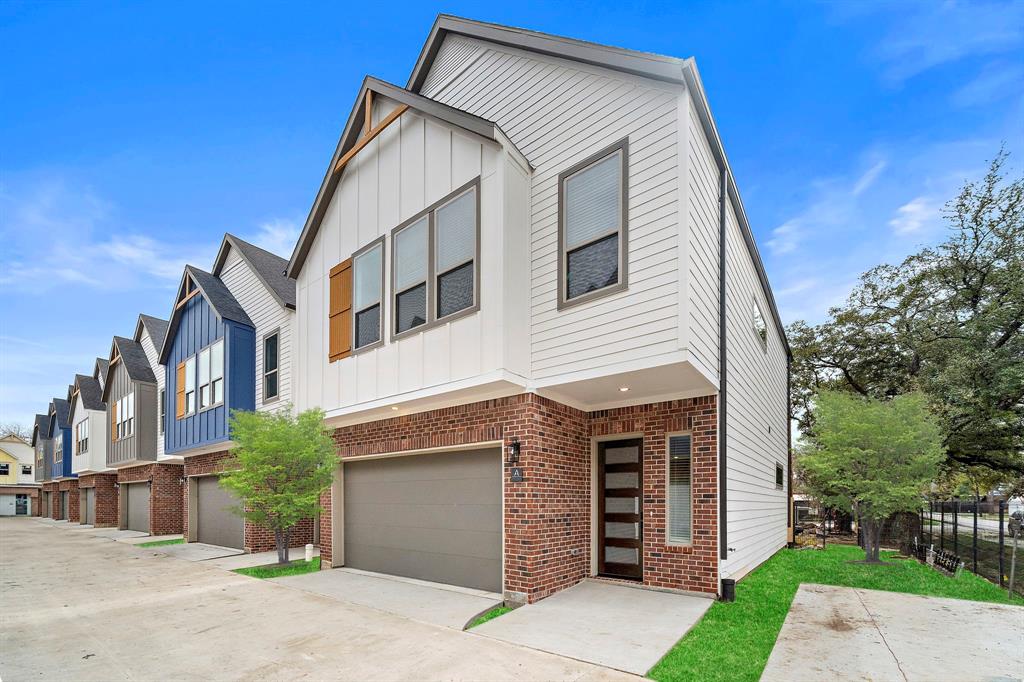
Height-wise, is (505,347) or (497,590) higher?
(505,347)

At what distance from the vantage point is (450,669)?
5.05 metres

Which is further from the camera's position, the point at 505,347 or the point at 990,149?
the point at 990,149

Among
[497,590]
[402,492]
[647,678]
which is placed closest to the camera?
[647,678]

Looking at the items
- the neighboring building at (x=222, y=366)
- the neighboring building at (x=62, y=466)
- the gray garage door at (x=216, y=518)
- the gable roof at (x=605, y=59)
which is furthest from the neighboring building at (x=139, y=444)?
the gable roof at (x=605, y=59)

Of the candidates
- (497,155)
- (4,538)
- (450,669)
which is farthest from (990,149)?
(4,538)

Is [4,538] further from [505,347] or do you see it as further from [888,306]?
[888,306]

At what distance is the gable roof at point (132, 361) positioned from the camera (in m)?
21.8

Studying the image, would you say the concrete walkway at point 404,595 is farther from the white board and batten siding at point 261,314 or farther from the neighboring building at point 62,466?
the neighboring building at point 62,466

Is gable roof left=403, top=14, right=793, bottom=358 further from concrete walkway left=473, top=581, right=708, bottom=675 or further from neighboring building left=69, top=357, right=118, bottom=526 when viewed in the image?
neighboring building left=69, top=357, right=118, bottom=526

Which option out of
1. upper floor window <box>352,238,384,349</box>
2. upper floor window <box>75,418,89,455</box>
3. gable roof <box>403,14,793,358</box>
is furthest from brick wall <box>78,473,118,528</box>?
gable roof <box>403,14,793,358</box>

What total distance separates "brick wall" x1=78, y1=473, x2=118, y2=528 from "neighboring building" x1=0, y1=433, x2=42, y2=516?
2683cm

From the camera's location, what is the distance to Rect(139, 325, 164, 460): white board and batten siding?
20500 mm

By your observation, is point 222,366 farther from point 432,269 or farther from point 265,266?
point 432,269

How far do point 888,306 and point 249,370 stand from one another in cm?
2077
